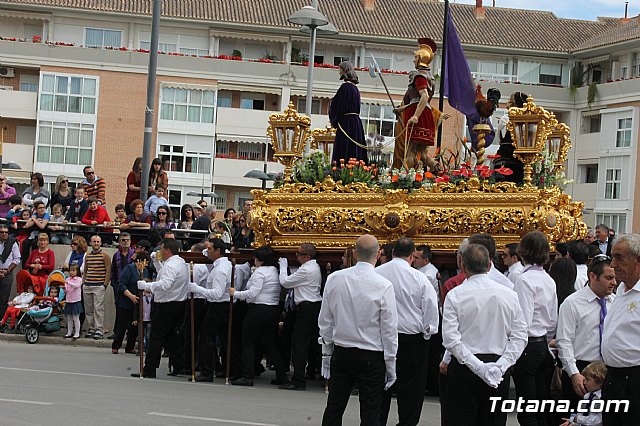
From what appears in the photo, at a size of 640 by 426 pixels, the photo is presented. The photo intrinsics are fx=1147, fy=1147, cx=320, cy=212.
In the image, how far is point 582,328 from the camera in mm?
9586

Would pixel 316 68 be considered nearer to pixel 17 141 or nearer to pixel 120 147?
pixel 120 147

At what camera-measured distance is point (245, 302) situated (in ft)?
52.9

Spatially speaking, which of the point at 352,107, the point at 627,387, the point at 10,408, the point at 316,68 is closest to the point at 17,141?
the point at 316,68

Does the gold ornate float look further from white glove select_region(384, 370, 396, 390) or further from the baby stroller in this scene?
the baby stroller

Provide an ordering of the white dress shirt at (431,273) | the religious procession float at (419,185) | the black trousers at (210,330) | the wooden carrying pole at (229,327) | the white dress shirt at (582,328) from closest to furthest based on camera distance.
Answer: the white dress shirt at (582,328) → the white dress shirt at (431,273) → the religious procession float at (419,185) → the wooden carrying pole at (229,327) → the black trousers at (210,330)

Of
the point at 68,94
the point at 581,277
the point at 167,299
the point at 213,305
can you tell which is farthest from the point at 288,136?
the point at 68,94

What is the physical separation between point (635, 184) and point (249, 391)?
141 feet

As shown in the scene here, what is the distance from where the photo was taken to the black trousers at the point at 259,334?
15398mm

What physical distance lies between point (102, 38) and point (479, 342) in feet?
169

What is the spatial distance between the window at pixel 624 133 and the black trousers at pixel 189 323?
42012mm

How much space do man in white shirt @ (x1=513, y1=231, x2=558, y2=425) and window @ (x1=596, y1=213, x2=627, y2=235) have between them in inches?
1769

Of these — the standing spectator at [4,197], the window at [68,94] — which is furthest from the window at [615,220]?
the standing spectator at [4,197]

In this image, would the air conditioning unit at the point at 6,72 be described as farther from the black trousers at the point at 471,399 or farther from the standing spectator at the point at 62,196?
the black trousers at the point at 471,399

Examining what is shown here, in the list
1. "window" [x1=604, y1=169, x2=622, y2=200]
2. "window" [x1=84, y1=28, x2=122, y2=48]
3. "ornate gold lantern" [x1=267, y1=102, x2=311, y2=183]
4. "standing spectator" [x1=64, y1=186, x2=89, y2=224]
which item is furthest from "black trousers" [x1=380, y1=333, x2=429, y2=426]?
"window" [x1=84, y1=28, x2=122, y2=48]
